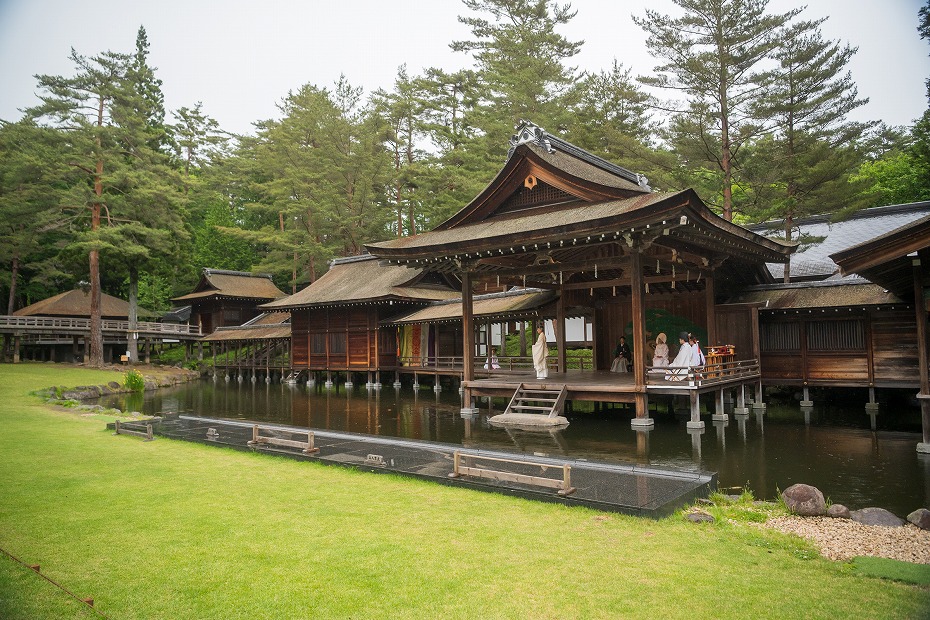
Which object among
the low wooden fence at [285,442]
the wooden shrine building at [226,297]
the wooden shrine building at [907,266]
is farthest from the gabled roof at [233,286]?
the wooden shrine building at [907,266]

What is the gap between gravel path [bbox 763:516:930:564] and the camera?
523 centimetres

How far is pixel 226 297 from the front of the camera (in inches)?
1630

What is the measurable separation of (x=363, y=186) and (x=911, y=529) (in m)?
37.4

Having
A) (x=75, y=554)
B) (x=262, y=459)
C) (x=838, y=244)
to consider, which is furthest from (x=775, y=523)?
(x=838, y=244)

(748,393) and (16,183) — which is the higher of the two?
(16,183)

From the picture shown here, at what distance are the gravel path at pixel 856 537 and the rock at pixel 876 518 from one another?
103 mm

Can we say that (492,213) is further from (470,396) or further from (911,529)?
(911,529)

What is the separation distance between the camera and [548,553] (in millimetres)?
5172

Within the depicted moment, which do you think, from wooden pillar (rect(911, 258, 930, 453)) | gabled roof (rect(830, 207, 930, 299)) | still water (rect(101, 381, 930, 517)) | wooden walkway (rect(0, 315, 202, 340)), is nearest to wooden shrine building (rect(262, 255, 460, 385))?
still water (rect(101, 381, 930, 517))

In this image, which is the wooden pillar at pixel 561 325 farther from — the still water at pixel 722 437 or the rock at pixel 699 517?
the rock at pixel 699 517

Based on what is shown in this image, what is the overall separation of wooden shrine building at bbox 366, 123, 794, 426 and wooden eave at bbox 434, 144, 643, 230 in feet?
0.10

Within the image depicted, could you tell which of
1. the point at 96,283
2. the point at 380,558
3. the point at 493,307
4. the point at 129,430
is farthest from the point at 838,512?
the point at 96,283

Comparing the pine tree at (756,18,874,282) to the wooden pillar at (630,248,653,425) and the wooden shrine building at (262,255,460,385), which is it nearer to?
the wooden pillar at (630,248,653,425)

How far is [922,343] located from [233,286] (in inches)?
1607
